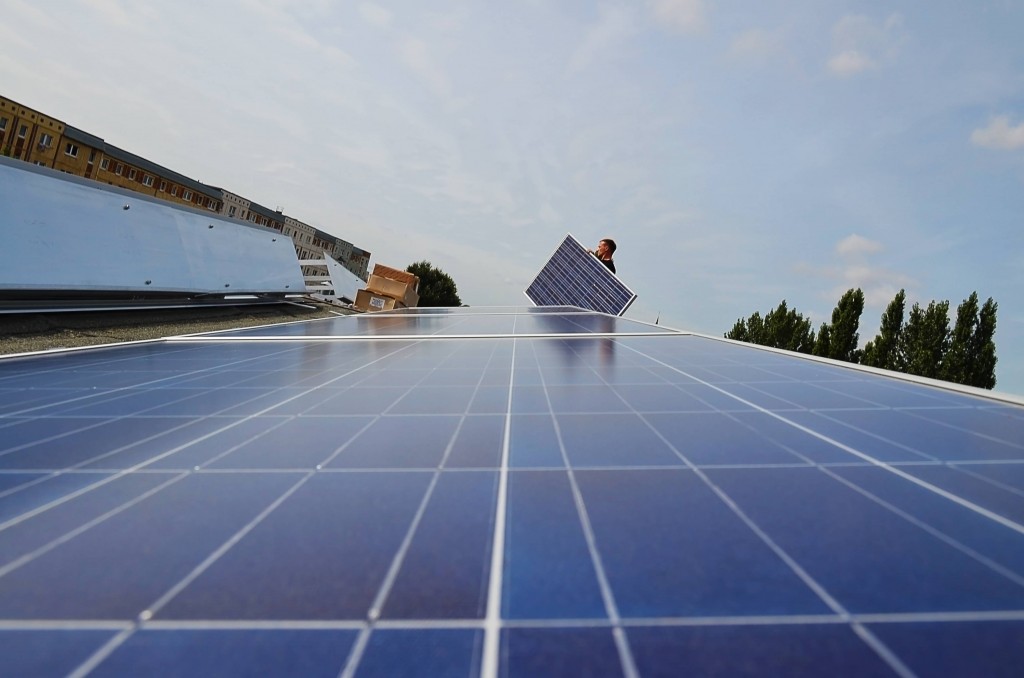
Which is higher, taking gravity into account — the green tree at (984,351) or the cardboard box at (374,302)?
the green tree at (984,351)

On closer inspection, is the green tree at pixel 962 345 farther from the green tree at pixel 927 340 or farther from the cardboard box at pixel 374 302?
the cardboard box at pixel 374 302

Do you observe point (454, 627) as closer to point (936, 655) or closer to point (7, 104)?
point (936, 655)

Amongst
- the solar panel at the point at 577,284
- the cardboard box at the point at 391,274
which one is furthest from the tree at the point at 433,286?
the cardboard box at the point at 391,274

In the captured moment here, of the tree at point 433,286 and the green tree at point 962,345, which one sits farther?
the tree at point 433,286

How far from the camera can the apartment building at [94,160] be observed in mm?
39750

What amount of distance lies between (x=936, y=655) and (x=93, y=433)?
632 cm

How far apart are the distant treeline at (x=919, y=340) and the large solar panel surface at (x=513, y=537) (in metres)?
31.4

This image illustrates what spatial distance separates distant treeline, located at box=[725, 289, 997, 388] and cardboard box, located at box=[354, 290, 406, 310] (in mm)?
31007

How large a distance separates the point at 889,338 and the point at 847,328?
3.17 meters

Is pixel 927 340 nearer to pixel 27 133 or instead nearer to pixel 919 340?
pixel 919 340

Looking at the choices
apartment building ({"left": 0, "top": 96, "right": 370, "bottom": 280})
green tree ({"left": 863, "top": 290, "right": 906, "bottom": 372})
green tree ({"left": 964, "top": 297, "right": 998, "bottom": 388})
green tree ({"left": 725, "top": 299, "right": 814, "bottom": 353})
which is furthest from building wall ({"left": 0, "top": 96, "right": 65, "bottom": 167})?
green tree ({"left": 964, "top": 297, "right": 998, "bottom": 388})

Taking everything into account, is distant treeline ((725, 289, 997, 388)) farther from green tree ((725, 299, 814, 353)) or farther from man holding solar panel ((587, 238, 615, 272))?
man holding solar panel ((587, 238, 615, 272))

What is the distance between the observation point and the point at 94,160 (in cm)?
4522

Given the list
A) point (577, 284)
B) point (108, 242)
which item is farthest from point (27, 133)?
point (577, 284)
